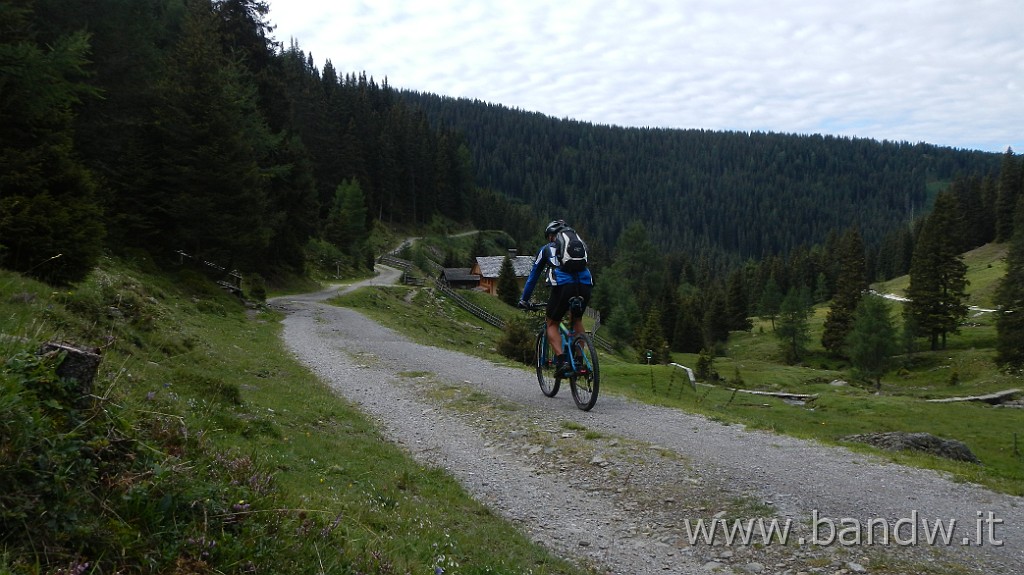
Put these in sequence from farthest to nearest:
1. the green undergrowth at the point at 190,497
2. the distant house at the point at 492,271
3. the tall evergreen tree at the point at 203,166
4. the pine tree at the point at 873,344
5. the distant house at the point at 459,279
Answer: the distant house at the point at 492,271 < the distant house at the point at 459,279 < the pine tree at the point at 873,344 < the tall evergreen tree at the point at 203,166 < the green undergrowth at the point at 190,497

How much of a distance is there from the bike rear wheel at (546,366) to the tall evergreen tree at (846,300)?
77.5m

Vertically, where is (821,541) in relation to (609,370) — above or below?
above

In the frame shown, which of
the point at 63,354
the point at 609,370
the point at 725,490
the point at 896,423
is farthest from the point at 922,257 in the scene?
the point at 63,354

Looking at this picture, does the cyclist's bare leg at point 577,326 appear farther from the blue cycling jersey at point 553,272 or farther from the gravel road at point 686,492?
the gravel road at point 686,492

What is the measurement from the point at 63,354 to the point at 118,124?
32.5 metres

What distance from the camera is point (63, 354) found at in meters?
3.43

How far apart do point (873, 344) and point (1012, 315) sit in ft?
38.9

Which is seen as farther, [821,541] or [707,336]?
[707,336]

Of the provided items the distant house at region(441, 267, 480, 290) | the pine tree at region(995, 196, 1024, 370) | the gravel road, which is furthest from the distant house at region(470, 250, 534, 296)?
the gravel road

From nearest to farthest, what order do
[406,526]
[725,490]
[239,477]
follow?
[239,477] → [406,526] → [725,490]

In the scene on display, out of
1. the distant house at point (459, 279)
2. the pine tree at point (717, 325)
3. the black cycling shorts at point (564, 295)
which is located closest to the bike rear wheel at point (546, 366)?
the black cycling shorts at point (564, 295)

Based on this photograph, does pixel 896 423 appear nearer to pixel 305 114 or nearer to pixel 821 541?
pixel 821 541

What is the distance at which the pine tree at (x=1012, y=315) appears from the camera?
5366 cm

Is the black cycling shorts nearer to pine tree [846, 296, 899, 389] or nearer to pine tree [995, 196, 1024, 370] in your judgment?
pine tree [846, 296, 899, 389]
